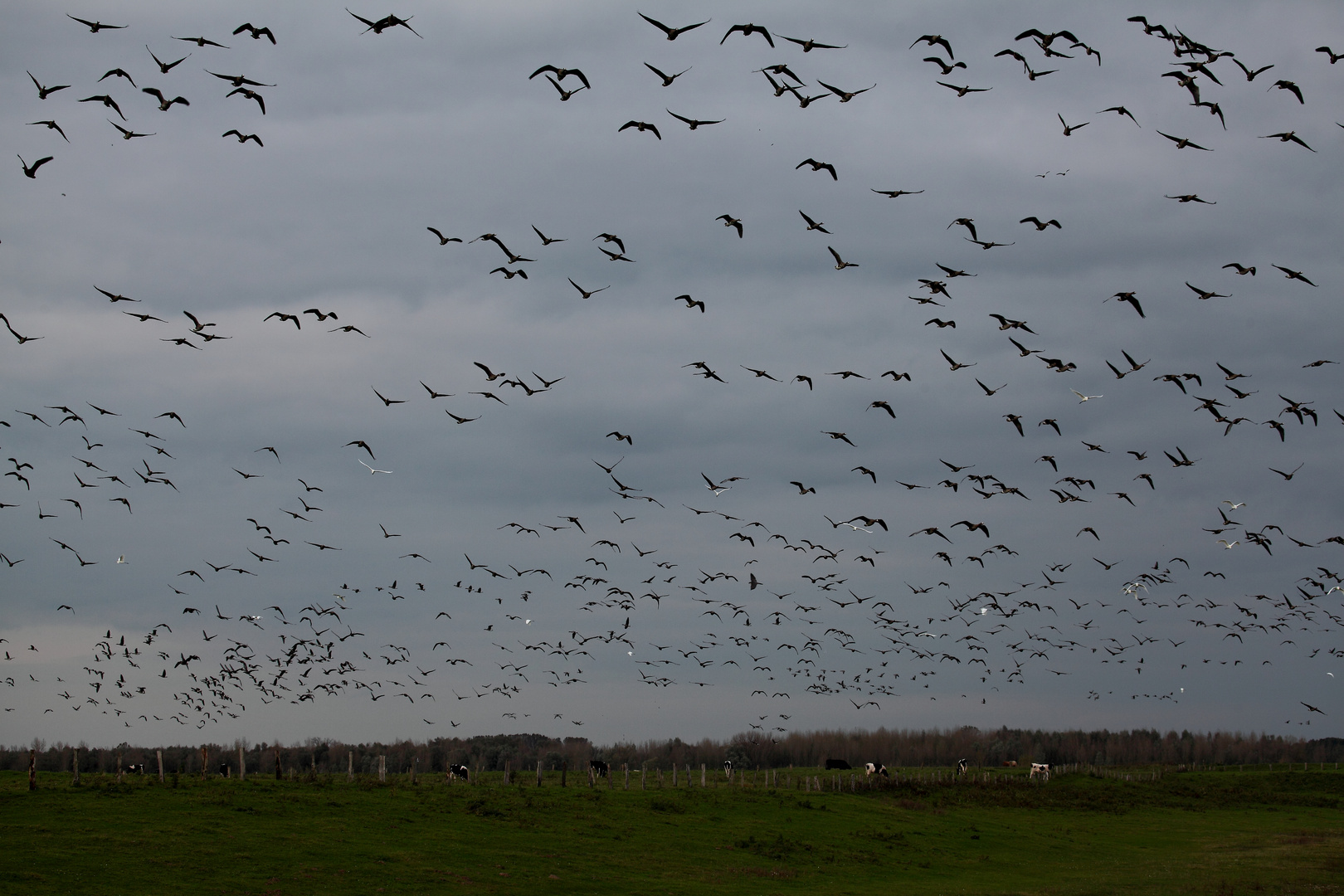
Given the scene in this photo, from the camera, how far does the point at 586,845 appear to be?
159ft

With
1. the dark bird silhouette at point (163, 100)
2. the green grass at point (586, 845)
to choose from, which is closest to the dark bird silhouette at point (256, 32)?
the dark bird silhouette at point (163, 100)

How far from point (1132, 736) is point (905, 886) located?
172409mm

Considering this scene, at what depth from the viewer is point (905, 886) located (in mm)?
45125

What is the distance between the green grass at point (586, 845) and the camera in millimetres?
36812

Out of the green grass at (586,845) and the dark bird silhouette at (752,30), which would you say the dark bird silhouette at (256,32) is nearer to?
the dark bird silhouette at (752,30)

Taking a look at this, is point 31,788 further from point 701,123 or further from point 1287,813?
point 1287,813

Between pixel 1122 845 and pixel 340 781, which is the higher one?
pixel 340 781

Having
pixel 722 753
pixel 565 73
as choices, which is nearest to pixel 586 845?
pixel 565 73

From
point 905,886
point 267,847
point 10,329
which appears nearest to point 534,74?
point 10,329

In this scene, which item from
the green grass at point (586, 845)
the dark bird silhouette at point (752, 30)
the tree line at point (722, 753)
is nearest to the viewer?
the dark bird silhouette at point (752, 30)

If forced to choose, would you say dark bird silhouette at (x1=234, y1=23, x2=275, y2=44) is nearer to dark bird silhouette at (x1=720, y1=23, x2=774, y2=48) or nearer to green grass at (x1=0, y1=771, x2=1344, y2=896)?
dark bird silhouette at (x1=720, y1=23, x2=774, y2=48)

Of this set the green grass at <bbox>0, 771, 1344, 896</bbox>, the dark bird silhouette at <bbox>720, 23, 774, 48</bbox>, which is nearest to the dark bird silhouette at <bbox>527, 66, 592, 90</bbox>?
the dark bird silhouette at <bbox>720, 23, 774, 48</bbox>

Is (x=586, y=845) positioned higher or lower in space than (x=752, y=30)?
lower

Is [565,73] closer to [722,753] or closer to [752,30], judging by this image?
[752,30]
